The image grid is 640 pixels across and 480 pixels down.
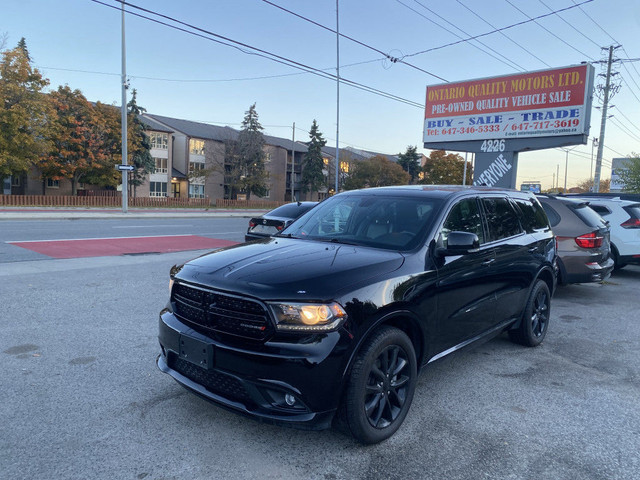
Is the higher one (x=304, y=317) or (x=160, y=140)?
(x=160, y=140)

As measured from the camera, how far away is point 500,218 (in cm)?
465

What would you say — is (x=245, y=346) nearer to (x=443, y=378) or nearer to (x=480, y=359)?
(x=443, y=378)

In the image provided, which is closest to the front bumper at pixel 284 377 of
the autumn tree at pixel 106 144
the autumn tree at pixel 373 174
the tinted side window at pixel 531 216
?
the tinted side window at pixel 531 216

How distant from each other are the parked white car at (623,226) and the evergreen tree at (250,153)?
46180 mm


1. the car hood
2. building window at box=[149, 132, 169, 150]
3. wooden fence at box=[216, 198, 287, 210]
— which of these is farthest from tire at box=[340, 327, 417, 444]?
building window at box=[149, 132, 169, 150]

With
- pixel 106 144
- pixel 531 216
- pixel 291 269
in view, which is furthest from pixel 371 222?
pixel 106 144

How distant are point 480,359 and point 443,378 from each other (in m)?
0.79

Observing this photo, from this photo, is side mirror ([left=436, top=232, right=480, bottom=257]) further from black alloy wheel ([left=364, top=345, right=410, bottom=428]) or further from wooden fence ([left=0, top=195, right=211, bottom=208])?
wooden fence ([left=0, top=195, right=211, bottom=208])

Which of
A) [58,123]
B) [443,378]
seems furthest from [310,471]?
[58,123]

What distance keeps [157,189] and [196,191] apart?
5229 mm

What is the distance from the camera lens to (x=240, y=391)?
2779mm

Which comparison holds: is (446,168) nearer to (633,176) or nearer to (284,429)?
(633,176)

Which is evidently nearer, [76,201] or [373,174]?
[76,201]

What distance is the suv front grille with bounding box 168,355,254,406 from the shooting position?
277 cm
